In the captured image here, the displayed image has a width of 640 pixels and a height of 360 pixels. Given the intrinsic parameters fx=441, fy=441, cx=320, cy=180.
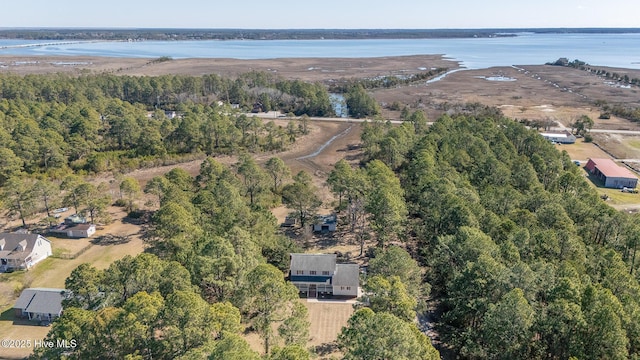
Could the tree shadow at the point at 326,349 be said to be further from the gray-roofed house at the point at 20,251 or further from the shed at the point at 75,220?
the shed at the point at 75,220

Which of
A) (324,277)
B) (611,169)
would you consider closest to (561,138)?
(611,169)

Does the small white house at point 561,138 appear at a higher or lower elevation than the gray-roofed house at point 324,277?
higher

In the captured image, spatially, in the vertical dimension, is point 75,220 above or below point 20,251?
below

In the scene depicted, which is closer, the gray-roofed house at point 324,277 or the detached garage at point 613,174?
the gray-roofed house at point 324,277

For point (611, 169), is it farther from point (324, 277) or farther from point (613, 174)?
point (324, 277)

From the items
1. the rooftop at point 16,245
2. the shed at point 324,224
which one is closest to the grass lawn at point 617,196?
the shed at point 324,224
